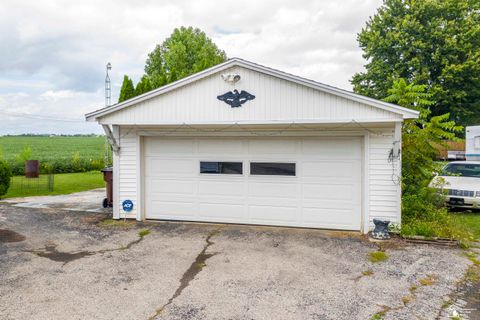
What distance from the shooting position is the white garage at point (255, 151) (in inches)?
277

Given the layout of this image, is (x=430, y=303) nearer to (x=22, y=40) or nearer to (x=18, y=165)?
(x=22, y=40)

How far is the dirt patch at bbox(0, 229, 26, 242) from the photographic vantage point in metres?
6.76

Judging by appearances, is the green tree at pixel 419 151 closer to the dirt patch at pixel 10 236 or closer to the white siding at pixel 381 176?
the white siding at pixel 381 176

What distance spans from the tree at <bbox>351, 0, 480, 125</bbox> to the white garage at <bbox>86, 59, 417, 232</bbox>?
1727cm

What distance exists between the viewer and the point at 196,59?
1067 inches

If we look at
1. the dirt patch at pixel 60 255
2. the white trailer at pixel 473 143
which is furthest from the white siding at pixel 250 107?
the white trailer at pixel 473 143

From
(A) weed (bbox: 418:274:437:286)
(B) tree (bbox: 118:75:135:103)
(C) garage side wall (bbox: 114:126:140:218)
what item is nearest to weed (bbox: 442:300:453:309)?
(A) weed (bbox: 418:274:437:286)

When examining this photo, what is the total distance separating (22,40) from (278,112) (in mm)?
11859

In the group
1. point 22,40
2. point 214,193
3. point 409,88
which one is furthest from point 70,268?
point 22,40

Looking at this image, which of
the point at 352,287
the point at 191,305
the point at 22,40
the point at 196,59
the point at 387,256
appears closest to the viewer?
the point at 191,305

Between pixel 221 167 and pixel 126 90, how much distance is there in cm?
622

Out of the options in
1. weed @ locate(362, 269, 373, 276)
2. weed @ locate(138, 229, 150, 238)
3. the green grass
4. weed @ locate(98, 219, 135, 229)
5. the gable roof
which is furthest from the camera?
the green grass

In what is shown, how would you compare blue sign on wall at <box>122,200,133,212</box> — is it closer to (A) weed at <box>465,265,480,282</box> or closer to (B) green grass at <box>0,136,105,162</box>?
(A) weed at <box>465,265,480,282</box>

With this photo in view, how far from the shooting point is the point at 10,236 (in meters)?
6.98
